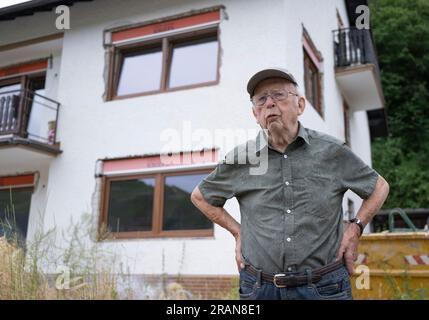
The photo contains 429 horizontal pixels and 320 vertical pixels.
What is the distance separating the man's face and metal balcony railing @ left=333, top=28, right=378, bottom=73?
9.71 metres

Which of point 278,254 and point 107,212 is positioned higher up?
point 107,212

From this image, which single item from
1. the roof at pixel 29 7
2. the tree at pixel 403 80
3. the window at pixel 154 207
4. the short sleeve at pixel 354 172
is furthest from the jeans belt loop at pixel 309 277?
the tree at pixel 403 80

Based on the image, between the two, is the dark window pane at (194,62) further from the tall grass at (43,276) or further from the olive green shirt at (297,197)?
the olive green shirt at (297,197)

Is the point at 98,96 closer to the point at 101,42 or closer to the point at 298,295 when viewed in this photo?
the point at 101,42

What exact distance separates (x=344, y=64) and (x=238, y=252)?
33.7ft

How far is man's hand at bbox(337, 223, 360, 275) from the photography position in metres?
2.30

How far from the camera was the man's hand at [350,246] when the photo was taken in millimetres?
2303

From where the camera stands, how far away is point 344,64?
11805 mm

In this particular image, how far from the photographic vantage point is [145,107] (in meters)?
9.09

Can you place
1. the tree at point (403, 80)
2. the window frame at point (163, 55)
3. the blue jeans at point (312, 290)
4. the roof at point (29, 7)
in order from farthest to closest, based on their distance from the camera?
the tree at point (403, 80) < the roof at point (29, 7) < the window frame at point (163, 55) < the blue jeans at point (312, 290)

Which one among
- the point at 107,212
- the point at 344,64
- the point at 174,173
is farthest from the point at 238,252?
the point at 344,64

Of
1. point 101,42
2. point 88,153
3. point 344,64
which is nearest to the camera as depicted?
point 88,153


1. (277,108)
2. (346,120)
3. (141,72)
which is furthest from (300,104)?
(346,120)

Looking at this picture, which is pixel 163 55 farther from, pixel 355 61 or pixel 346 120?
pixel 346 120
